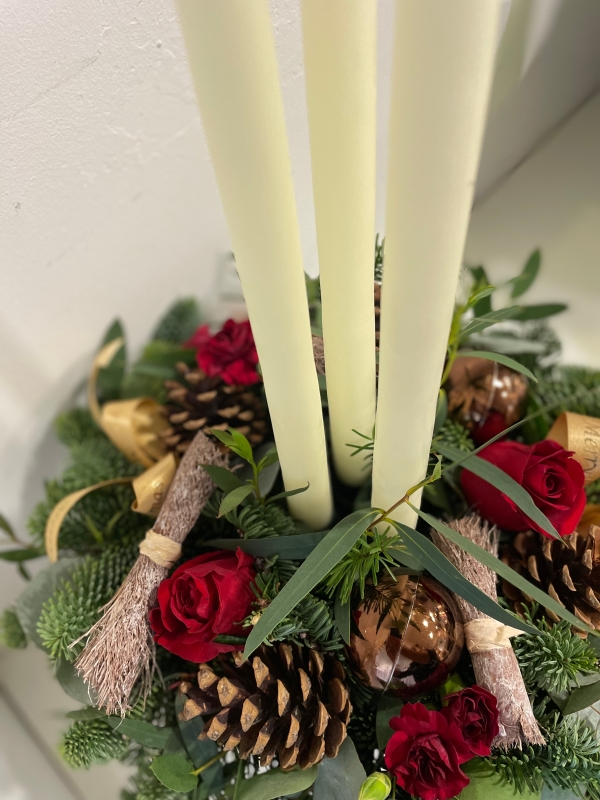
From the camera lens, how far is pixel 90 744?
0.35 m

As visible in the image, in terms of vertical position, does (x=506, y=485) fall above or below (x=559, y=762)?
above

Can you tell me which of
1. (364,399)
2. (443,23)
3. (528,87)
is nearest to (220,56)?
(443,23)

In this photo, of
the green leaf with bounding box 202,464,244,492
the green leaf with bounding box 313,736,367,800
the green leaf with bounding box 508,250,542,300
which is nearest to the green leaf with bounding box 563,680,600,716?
the green leaf with bounding box 313,736,367,800

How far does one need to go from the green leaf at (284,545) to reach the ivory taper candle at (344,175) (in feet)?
0.24

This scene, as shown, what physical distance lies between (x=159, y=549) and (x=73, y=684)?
94 millimetres

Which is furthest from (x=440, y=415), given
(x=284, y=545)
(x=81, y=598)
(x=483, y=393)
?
(x=81, y=598)

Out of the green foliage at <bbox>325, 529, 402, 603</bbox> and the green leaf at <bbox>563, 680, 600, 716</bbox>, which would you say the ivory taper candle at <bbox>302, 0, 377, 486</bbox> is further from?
the green leaf at <bbox>563, 680, 600, 716</bbox>

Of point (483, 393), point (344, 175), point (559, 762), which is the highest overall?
point (344, 175)

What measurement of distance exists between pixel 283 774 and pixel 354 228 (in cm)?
30

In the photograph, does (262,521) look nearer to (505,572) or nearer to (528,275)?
(505,572)

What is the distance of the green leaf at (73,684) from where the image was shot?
A: 0.34 m

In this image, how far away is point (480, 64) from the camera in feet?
0.56

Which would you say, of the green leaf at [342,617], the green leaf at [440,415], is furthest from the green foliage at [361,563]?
the green leaf at [440,415]

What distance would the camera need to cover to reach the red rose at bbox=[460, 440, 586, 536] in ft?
1.09
